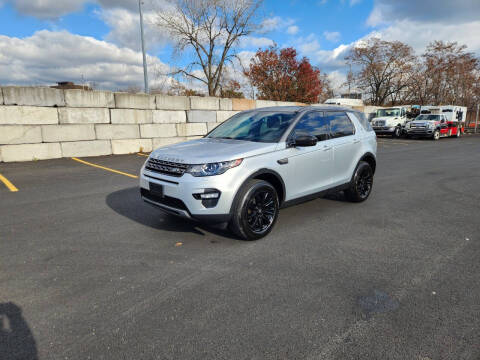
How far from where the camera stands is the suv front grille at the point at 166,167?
143 inches

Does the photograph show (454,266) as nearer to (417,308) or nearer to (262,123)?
(417,308)

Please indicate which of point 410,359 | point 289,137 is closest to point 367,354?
point 410,359

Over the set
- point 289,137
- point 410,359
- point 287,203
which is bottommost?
point 410,359

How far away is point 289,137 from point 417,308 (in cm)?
250

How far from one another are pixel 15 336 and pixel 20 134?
989cm

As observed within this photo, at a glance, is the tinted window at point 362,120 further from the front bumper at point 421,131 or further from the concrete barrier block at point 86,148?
the front bumper at point 421,131

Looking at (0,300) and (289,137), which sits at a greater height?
(289,137)

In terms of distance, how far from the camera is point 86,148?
1143 centimetres

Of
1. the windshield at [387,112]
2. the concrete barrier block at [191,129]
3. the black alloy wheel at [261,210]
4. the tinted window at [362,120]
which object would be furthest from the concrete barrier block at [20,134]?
the windshield at [387,112]

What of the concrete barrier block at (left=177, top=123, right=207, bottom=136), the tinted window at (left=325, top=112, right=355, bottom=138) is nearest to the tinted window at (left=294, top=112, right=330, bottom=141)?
the tinted window at (left=325, top=112, right=355, bottom=138)

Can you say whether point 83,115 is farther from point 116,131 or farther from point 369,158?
point 369,158

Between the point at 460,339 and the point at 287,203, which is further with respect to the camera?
the point at 287,203

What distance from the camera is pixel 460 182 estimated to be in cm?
770

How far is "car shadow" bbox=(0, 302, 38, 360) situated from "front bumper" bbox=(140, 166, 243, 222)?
5.75 feet
